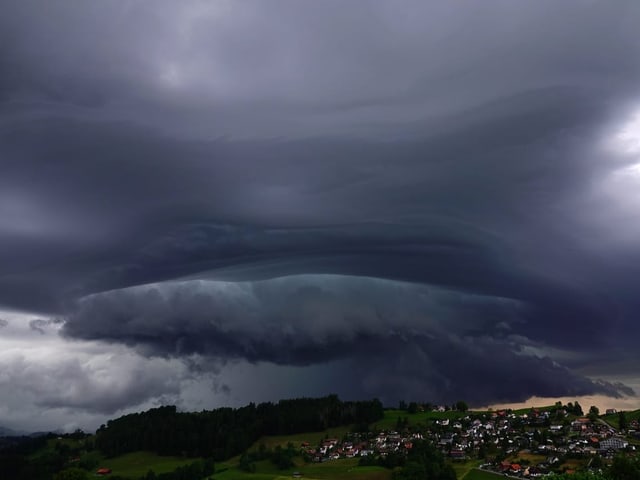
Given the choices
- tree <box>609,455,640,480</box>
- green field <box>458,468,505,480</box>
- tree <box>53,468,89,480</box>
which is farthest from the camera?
tree <box>53,468,89,480</box>

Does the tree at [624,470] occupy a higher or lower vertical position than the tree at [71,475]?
lower

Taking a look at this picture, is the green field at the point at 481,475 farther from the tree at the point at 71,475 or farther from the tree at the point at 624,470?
the tree at the point at 71,475

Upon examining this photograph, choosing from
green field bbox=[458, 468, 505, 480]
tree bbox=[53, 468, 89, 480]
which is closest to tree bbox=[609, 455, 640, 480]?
green field bbox=[458, 468, 505, 480]

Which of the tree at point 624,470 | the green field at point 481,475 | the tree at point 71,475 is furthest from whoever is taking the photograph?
the tree at point 71,475

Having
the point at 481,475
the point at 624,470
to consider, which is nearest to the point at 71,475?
the point at 481,475

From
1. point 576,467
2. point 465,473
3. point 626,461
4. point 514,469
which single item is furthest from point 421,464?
point 626,461

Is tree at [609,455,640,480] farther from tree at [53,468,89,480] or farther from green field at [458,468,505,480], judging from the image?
tree at [53,468,89,480]

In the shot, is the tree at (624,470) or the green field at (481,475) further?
the green field at (481,475)

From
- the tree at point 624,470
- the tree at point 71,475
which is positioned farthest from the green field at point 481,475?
the tree at point 71,475

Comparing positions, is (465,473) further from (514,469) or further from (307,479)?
(307,479)

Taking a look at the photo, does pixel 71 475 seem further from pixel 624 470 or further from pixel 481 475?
pixel 624 470

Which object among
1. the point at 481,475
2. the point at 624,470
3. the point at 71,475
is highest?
the point at 71,475

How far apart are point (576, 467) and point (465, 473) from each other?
32946 mm

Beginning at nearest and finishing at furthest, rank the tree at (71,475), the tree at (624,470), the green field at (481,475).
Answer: the tree at (624,470) < the green field at (481,475) < the tree at (71,475)
